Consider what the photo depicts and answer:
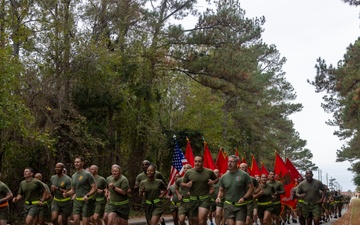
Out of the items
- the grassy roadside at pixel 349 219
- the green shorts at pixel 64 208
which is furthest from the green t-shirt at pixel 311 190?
the grassy roadside at pixel 349 219

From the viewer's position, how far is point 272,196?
18203 mm

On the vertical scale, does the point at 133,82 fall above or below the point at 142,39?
below

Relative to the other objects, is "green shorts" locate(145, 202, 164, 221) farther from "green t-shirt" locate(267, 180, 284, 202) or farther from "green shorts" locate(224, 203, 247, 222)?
"green t-shirt" locate(267, 180, 284, 202)

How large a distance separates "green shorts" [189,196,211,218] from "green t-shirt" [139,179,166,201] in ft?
2.61

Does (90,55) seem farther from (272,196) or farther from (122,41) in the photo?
(272,196)

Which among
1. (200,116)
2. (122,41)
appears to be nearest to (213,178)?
(122,41)

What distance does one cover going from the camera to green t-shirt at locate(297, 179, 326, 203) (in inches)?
670

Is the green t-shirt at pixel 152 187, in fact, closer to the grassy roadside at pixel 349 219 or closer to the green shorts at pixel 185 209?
the green shorts at pixel 185 209

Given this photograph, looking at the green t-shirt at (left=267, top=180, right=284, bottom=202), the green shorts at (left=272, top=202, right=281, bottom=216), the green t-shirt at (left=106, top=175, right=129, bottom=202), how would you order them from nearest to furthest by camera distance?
the green t-shirt at (left=106, top=175, right=129, bottom=202)
the green shorts at (left=272, top=202, right=281, bottom=216)
the green t-shirt at (left=267, top=180, right=284, bottom=202)

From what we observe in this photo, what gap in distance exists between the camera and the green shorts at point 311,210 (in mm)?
16922

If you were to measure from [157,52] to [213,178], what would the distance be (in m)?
19.2

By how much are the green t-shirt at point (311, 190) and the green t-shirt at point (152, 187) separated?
14.4 feet

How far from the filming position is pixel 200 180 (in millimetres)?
14422

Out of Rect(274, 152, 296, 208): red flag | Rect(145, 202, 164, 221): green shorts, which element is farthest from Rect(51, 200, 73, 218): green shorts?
Rect(274, 152, 296, 208): red flag
